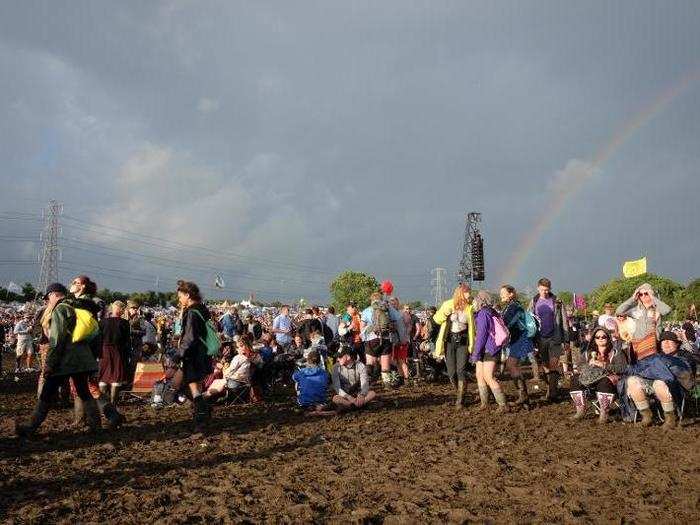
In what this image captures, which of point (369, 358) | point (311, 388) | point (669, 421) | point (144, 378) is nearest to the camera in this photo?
point (669, 421)

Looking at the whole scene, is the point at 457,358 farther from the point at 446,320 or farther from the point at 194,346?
the point at 194,346

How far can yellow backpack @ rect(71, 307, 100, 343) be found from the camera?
744 centimetres

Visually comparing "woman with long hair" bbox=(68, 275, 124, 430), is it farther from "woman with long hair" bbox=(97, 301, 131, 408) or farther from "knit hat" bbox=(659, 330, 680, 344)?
"knit hat" bbox=(659, 330, 680, 344)

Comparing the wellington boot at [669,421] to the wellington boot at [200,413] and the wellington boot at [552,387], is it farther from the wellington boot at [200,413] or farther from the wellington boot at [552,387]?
the wellington boot at [200,413]

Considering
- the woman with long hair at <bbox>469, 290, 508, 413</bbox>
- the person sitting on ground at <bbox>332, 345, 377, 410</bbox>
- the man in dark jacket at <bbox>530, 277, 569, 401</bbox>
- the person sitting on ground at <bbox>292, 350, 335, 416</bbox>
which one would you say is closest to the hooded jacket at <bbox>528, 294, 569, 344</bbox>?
the man in dark jacket at <bbox>530, 277, 569, 401</bbox>

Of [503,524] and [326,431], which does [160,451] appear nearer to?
[326,431]

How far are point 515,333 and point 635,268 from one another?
99.9 feet

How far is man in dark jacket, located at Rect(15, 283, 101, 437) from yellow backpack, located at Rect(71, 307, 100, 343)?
0.05 m

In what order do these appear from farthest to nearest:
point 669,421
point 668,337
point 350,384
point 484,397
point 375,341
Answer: point 375,341 < point 350,384 < point 484,397 < point 668,337 < point 669,421

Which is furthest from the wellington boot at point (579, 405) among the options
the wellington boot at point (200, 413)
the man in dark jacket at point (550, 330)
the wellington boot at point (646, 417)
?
the wellington boot at point (200, 413)

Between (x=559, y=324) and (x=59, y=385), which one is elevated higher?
(x=559, y=324)

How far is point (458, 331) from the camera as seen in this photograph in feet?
33.2

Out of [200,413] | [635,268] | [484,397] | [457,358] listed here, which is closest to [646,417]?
[484,397]

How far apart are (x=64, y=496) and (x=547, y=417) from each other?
6.55 meters
